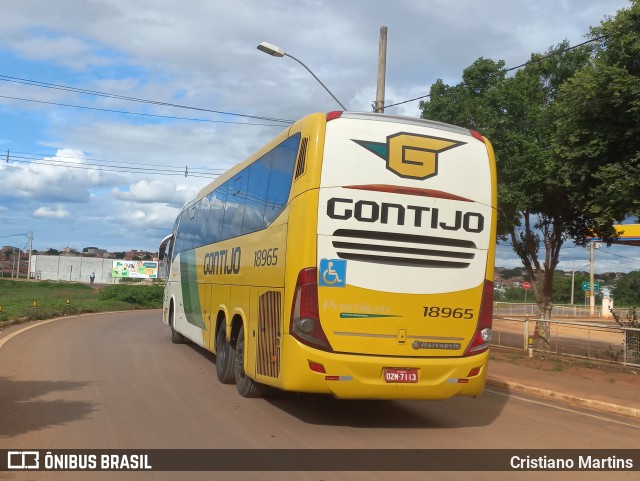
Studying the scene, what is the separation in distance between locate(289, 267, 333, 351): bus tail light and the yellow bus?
0.01 m

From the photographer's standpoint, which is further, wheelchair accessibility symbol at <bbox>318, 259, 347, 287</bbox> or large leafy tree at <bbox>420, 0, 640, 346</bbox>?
large leafy tree at <bbox>420, 0, 640, 346</bbox>

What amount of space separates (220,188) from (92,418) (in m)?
6.11

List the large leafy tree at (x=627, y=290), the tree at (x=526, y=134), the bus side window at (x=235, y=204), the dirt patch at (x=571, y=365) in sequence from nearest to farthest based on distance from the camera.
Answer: the bus side window at (x=235, y=204) → the dirt patch at (x=571, y=365) → the tree at (x=526, y=134) → the large leafy tree at (x=627, y=290)

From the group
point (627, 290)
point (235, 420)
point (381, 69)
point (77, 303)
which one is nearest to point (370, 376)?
point (235, 420)

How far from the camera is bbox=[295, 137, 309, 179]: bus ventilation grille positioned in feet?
26.9

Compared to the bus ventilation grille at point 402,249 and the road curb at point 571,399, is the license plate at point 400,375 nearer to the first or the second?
the bus ventilation grille at point 402,249

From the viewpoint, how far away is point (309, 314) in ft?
25.5

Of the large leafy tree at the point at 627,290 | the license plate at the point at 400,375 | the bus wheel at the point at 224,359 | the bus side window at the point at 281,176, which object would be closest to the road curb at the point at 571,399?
the license plate at the point at 400,375

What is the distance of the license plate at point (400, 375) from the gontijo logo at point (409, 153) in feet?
7.72

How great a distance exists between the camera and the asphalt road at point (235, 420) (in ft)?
23.5

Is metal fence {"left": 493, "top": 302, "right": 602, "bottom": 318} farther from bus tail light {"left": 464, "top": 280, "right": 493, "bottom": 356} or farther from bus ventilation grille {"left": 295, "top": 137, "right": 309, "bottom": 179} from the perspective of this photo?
bus ventilation grille {"left": 295, "top": 137, "right": 309, "bottom": 179}

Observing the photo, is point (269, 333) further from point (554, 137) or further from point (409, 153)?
point (554, 137)

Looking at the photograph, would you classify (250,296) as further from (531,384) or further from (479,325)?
(531,384)

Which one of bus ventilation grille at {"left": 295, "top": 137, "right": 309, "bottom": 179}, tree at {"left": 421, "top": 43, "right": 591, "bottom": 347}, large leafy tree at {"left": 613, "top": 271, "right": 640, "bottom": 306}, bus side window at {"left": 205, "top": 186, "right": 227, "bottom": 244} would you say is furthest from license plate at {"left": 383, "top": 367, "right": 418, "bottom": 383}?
large leafy tree at {"left": 613, "top": 271, "right": 640, "bottom": 306}
